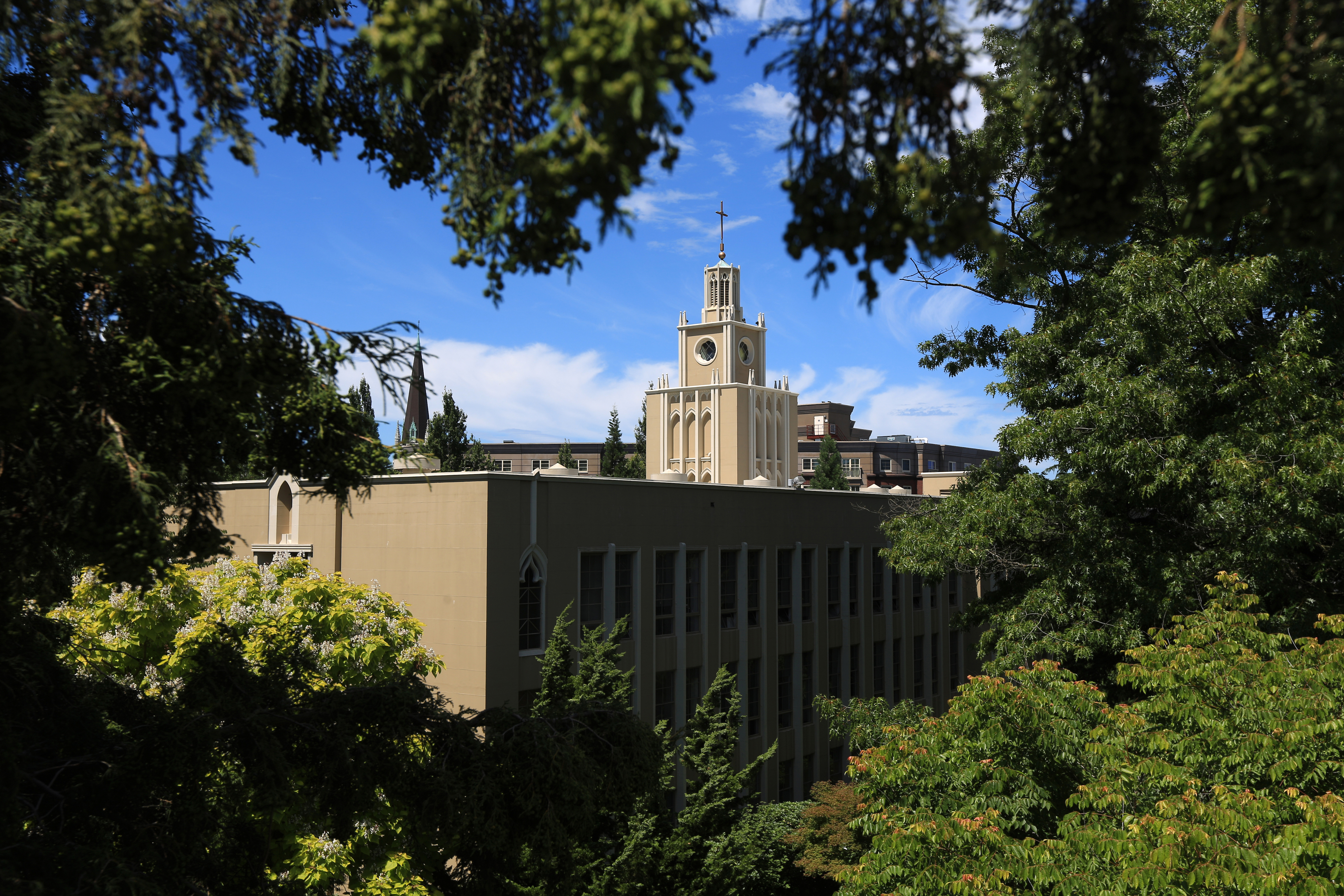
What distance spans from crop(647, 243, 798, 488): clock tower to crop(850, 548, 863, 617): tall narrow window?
124ft

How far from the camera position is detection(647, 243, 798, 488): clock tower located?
240ft

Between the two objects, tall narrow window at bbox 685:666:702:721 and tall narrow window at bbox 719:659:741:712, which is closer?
tall narrow window at bbox 685:666:702:721

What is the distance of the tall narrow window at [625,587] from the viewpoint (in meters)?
25.6

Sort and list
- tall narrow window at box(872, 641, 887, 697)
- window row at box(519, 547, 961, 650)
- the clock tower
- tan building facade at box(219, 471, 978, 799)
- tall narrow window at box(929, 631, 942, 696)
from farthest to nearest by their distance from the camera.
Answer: the clock tower
tall narrow window at box(929, 631, 942, 696)
tall narrow window at box(872, 641, 887, 697)
window row at box(519, 547, 961, 650)
tan building facade at box(219, 471, 978, 799)

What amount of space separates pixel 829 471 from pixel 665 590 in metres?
48.6

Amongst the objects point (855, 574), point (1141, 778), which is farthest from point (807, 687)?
point (1141, 778)

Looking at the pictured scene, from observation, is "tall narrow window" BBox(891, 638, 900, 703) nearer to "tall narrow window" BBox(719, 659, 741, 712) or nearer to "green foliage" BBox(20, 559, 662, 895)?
"tall narrow window" BBox(719, 659, 741, 712)

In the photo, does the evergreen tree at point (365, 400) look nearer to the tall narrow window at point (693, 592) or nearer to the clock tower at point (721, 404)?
the tall narrow window at point (693, 592)

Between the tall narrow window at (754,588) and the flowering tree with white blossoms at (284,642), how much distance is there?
1150cm

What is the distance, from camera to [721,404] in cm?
7325

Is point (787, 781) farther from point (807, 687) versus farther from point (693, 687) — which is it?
point (693, 687)

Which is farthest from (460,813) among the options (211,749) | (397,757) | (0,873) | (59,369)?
(59,369)

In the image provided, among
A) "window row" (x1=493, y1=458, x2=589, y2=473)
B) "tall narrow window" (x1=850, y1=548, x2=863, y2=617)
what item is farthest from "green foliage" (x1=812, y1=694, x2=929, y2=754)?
"window row" (x1=493, y1=458, x2=589, y2=473)

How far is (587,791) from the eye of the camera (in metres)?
9.36
